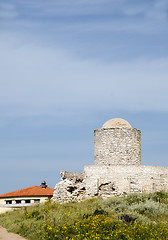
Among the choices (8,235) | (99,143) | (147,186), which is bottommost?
(8,235)

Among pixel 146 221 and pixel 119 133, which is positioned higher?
pixel 119 133

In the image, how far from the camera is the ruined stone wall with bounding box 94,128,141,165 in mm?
29688

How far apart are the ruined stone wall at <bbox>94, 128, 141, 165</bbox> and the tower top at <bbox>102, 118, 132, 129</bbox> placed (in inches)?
34.4

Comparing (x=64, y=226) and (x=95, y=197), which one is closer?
(x=64, y=226)

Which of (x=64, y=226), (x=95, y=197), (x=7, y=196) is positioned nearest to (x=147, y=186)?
(x=95, y=197)

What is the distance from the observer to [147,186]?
27.2 metres

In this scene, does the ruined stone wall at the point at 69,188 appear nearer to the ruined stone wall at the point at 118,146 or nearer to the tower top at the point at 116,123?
the ruined stone wall at the point at 118,146

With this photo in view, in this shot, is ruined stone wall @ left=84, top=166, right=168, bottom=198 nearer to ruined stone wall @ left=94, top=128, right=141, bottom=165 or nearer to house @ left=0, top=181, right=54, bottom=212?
ruined stone wall @ left=94, top=128, right=141, bottom=165

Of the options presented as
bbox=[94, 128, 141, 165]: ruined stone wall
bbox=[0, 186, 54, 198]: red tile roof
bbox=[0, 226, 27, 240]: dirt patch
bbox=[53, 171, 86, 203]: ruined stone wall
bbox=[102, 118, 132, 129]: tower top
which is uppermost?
bbox=[102, 118, 132, 129]: tower top

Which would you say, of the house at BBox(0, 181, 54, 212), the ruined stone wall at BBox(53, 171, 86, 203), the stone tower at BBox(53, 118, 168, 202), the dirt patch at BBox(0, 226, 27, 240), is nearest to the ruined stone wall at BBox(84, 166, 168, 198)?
the stone tower at BBox(53, 118, 168, 202)

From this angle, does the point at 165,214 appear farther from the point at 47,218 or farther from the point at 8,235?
the point at 8,235

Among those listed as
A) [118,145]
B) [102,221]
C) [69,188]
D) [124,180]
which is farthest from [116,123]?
[102,221]

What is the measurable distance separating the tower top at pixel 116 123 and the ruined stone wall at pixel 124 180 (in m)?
4.55

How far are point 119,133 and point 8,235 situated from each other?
583 inches
